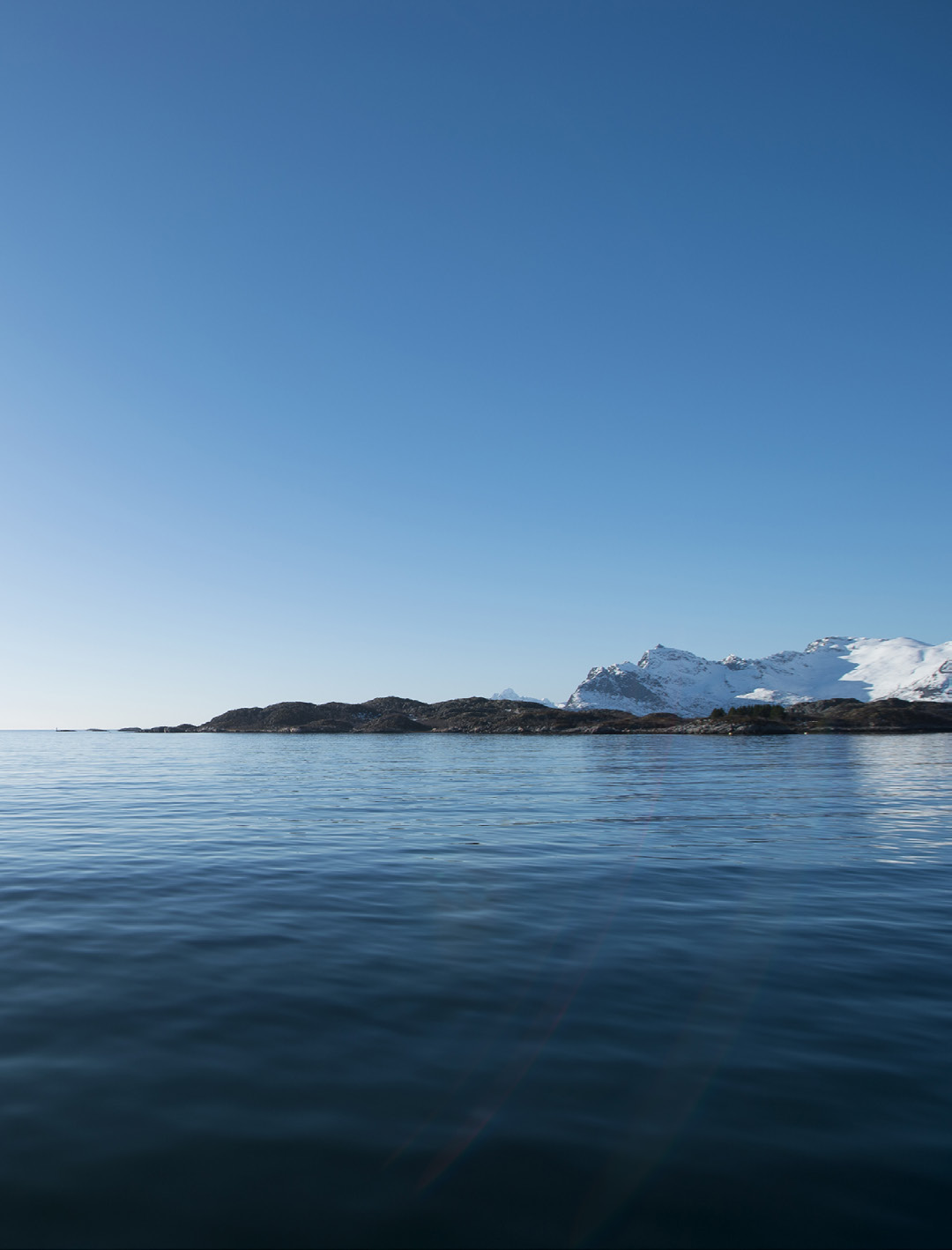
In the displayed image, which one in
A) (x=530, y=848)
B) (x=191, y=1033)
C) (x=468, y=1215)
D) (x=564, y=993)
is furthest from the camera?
(x=530, y=848)

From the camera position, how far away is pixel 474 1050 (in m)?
7.38

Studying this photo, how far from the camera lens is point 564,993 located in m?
9.08

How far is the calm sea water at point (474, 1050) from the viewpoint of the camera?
4.96 metres

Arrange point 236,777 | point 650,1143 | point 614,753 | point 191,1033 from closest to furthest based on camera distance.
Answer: point 650,1143 < point 191,1033 < point 236,777 < point 614,753

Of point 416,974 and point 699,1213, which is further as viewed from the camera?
point 416,974

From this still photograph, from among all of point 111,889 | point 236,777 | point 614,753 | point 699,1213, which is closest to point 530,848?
point 111,889

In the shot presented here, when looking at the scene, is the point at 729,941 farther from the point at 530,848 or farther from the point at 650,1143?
the point at 530,848

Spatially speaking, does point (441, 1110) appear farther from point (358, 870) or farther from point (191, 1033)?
point (358, 870)

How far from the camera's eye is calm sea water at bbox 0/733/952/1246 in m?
A: 4.96

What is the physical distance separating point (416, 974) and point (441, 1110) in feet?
11.9

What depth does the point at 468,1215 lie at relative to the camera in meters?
4.85

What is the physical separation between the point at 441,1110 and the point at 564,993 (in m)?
3.32

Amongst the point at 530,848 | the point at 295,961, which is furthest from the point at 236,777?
the point at 295,961

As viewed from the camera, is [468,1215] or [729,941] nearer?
[468,1215]
